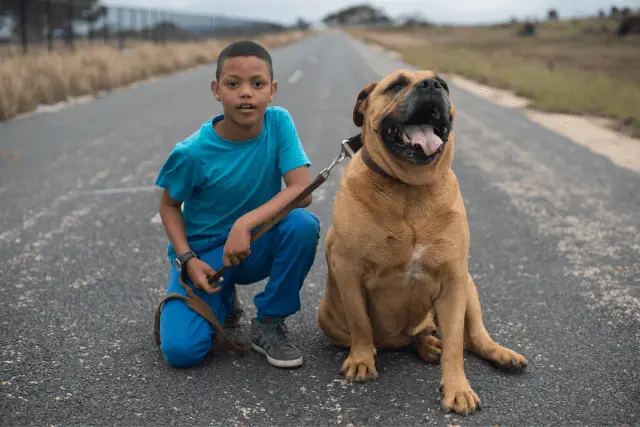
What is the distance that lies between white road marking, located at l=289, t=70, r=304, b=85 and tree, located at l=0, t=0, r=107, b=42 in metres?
7.92

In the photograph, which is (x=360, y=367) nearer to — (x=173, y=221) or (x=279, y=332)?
(x=279, y=332)

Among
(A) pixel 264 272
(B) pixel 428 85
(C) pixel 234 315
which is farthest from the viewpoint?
(C) pixel 234 315

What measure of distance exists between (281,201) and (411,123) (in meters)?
0.72

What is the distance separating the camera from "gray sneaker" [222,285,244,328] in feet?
11.9

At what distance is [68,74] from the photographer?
15234 mm

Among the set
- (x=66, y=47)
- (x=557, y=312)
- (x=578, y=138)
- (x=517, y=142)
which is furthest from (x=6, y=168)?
(x=66, y=47)

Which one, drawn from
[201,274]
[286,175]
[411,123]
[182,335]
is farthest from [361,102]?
[182,335]

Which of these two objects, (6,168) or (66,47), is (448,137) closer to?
(6,168)

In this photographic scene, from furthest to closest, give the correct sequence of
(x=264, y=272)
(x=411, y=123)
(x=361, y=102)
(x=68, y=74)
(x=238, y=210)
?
(x=68, y=74) < (x=264, y=272) < (x=238, y=210) < (x=361, y=102) < (x=411, y=123)

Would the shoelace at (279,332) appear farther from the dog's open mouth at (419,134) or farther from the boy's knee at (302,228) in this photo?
the dog's open mouth at (419,134)

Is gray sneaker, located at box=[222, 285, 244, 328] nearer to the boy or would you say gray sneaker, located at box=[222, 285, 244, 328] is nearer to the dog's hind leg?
the boy

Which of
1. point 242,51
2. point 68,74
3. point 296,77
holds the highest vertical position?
point 242,51

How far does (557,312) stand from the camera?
3850 mm

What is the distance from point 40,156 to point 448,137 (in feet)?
21.4
